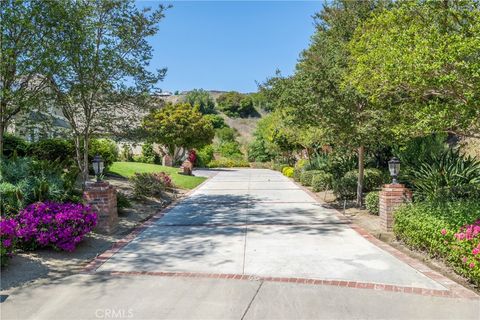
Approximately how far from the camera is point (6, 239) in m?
6.27

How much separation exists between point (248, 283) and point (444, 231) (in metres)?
3.04

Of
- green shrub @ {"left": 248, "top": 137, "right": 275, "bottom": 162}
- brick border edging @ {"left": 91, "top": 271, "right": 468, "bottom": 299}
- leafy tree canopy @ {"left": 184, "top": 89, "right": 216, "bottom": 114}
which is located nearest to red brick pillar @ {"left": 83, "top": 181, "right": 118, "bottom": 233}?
brick border edging @ {"left": 91, "top": 271, "right": 468, "bottom": 299}

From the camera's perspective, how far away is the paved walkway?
4625 millimetres

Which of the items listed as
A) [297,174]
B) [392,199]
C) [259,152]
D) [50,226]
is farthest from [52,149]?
[259,152]

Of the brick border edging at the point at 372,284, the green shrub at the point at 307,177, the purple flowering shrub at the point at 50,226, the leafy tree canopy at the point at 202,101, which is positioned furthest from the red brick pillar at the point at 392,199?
the leafy tree canopy at the point at 202,101

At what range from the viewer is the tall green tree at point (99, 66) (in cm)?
985

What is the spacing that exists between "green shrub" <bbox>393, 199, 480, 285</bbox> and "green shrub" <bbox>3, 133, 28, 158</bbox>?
43.4 feet

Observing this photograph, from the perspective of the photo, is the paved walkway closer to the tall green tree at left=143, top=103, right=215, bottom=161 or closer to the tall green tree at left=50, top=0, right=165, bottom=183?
the tall green tree at left=50, top=0, right=165, bottom=183

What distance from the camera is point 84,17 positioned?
412 inches

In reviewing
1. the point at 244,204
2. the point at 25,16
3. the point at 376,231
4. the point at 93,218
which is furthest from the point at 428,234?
the point at 25,16

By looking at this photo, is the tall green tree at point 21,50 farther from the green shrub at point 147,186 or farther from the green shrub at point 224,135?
the green shrub at point 224,135

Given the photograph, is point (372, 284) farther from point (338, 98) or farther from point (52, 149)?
point (52, 149)

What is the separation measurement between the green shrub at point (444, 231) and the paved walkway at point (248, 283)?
0.46 metres

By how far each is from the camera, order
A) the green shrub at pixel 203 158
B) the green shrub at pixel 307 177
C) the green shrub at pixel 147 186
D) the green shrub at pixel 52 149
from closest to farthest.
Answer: the green shrub at pixel 147 186 → the green shrub at pixel 52 149 → the green shrub at pixel 307 177 → the green shrub at pixel 203 158
